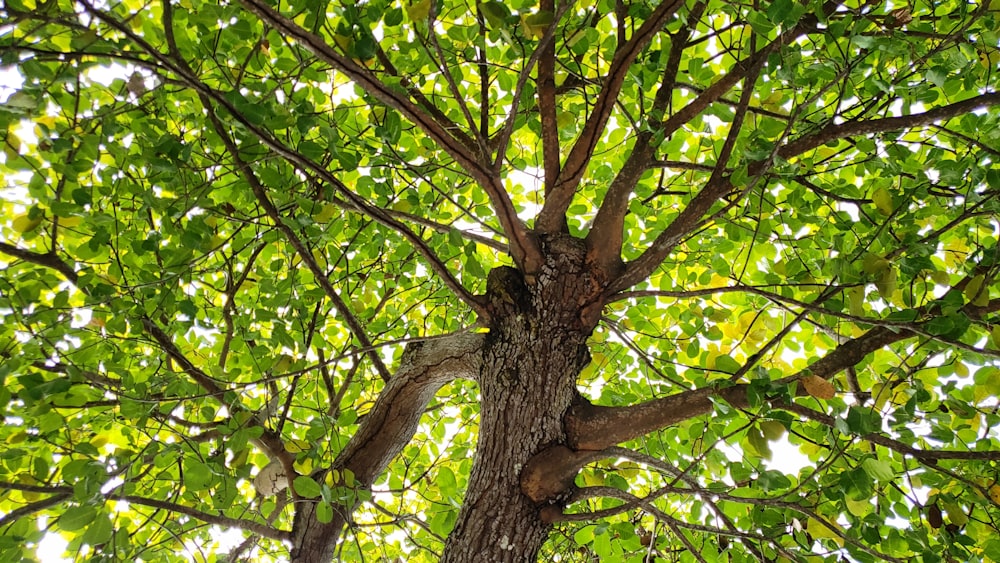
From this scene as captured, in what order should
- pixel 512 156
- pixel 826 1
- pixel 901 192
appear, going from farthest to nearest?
pixel 512 156 → pixel 901 192 → pixel 826 1

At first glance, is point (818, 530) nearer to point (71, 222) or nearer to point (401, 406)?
point (401, 406)

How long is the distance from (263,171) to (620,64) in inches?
47.9

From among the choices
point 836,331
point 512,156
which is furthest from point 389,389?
point 836,331

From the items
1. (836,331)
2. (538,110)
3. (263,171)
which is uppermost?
(538,110)

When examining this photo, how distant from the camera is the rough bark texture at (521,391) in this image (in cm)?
200

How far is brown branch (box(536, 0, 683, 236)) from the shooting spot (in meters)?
1.84

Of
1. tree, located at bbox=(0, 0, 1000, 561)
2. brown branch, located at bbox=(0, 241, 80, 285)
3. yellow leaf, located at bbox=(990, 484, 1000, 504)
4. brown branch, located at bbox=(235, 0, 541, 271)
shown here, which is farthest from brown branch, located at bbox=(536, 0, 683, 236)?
brown branch, located at bbox=(0, 241, 80, 285)

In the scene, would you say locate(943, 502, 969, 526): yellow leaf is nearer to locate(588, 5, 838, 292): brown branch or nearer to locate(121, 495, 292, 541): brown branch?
locate(588, 5, 838, 292): brown branch

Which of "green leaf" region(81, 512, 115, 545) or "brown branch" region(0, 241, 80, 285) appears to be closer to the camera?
"green leaf" region(81, 512, 115, 545)

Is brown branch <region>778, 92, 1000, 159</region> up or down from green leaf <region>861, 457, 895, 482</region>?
up

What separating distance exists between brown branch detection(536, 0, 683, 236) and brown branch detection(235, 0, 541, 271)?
278 mm

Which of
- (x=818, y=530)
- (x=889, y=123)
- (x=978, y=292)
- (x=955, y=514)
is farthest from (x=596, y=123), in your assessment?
(x=955, y=514)

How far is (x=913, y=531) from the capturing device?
185 cm

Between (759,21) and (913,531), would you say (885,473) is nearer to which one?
(913,531)
